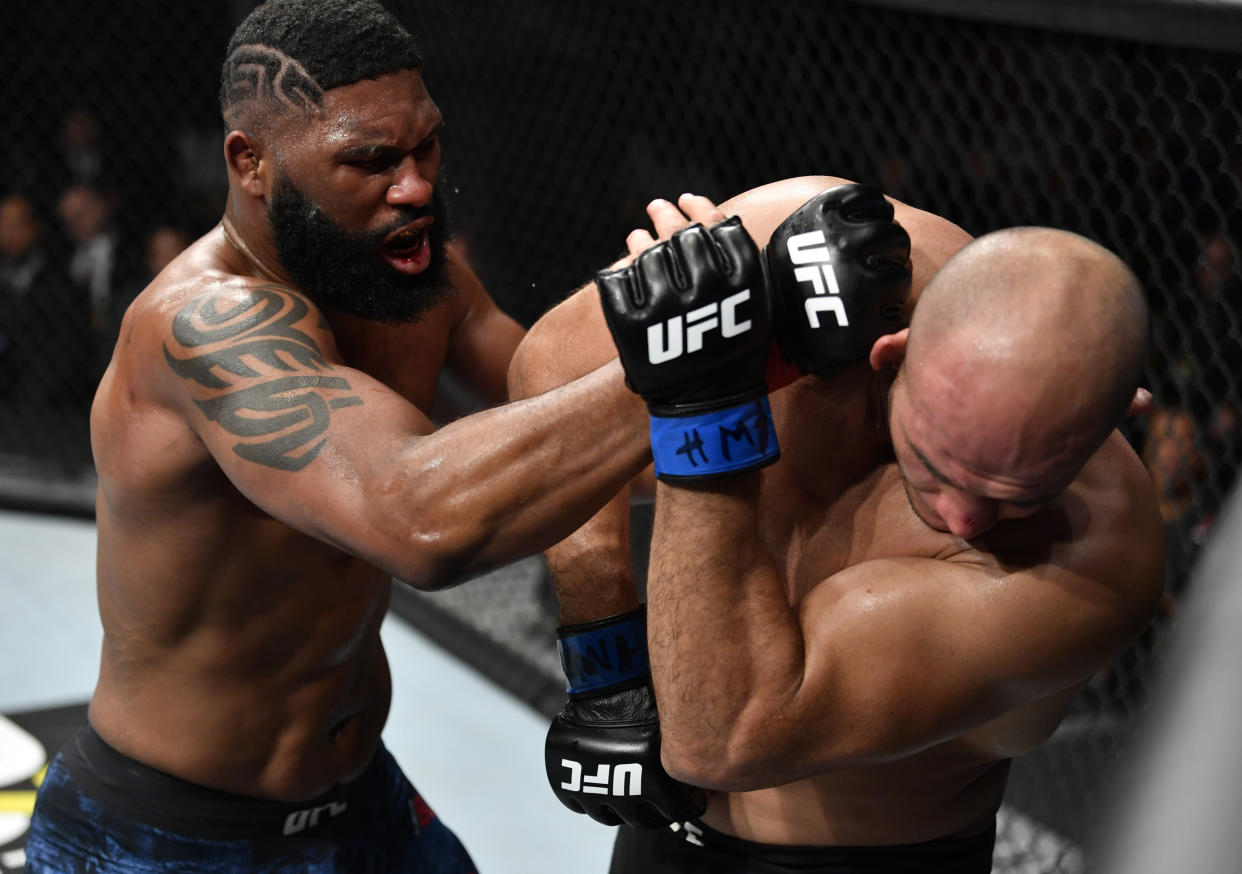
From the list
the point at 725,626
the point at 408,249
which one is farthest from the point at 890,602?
the point at 408,249

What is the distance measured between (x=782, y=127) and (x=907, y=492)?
2.01m

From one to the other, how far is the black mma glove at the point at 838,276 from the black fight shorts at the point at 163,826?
100 cm

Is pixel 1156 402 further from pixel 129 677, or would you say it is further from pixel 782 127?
pixel 129 677

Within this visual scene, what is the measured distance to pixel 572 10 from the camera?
3.60 m

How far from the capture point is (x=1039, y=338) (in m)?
0.99

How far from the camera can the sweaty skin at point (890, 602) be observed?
1.13 metres

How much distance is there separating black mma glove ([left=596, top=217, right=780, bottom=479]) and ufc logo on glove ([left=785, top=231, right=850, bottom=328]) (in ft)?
0.15

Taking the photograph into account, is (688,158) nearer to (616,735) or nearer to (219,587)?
(219,587)

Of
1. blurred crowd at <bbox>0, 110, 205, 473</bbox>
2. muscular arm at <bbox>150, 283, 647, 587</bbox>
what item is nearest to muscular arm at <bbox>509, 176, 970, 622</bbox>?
muscular arm at <bbox>150, 283, 647, 587</bbox>

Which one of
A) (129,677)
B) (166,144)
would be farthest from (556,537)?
(166,144)

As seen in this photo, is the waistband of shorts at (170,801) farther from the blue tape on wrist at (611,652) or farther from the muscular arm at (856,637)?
the muscular arm at (856,637)

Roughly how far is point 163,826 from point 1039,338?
1.26 meters

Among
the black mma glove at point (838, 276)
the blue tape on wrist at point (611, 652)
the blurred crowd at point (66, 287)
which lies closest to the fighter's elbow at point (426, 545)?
the blue tape on wrist at point (611, 652)

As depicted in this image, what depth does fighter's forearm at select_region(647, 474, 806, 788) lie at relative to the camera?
1129 millimetres
